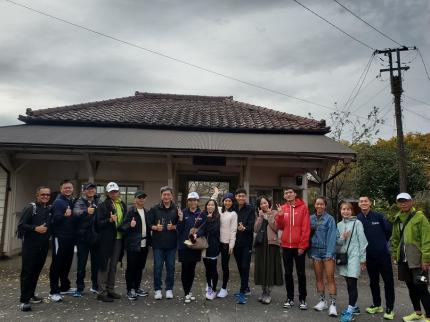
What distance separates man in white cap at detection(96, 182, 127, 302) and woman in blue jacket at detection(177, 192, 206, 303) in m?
0.93

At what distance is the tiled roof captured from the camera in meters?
10.5

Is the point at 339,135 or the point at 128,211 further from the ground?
the point at 339,135

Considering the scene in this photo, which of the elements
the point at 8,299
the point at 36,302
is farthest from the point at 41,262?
the point at 8,299

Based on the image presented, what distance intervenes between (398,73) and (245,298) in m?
12.1

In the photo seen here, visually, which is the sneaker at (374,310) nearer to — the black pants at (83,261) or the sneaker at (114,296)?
the sneaker at (114,296)

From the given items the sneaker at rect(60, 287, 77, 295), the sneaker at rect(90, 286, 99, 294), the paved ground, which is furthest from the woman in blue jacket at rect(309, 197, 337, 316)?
the sneaker at rect(60, 287, 77, 295)

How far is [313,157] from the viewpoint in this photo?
8.45 metres

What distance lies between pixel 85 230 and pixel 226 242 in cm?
210

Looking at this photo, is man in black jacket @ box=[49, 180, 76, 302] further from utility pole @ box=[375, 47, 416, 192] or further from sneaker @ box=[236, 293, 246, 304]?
utility pole @ box=[375, 47, 416, 192]

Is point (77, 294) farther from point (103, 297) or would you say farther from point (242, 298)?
point (242, 298)

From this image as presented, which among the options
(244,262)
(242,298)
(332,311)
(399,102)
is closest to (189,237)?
(244,262)

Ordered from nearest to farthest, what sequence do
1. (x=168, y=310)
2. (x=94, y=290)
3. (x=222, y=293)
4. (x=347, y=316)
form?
(x=347, y=316), (x=168, y=310), (x=222, y=293), (x=94, y=290)

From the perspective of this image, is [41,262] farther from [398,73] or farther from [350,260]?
[398,73]

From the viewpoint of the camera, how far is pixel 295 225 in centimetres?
501
